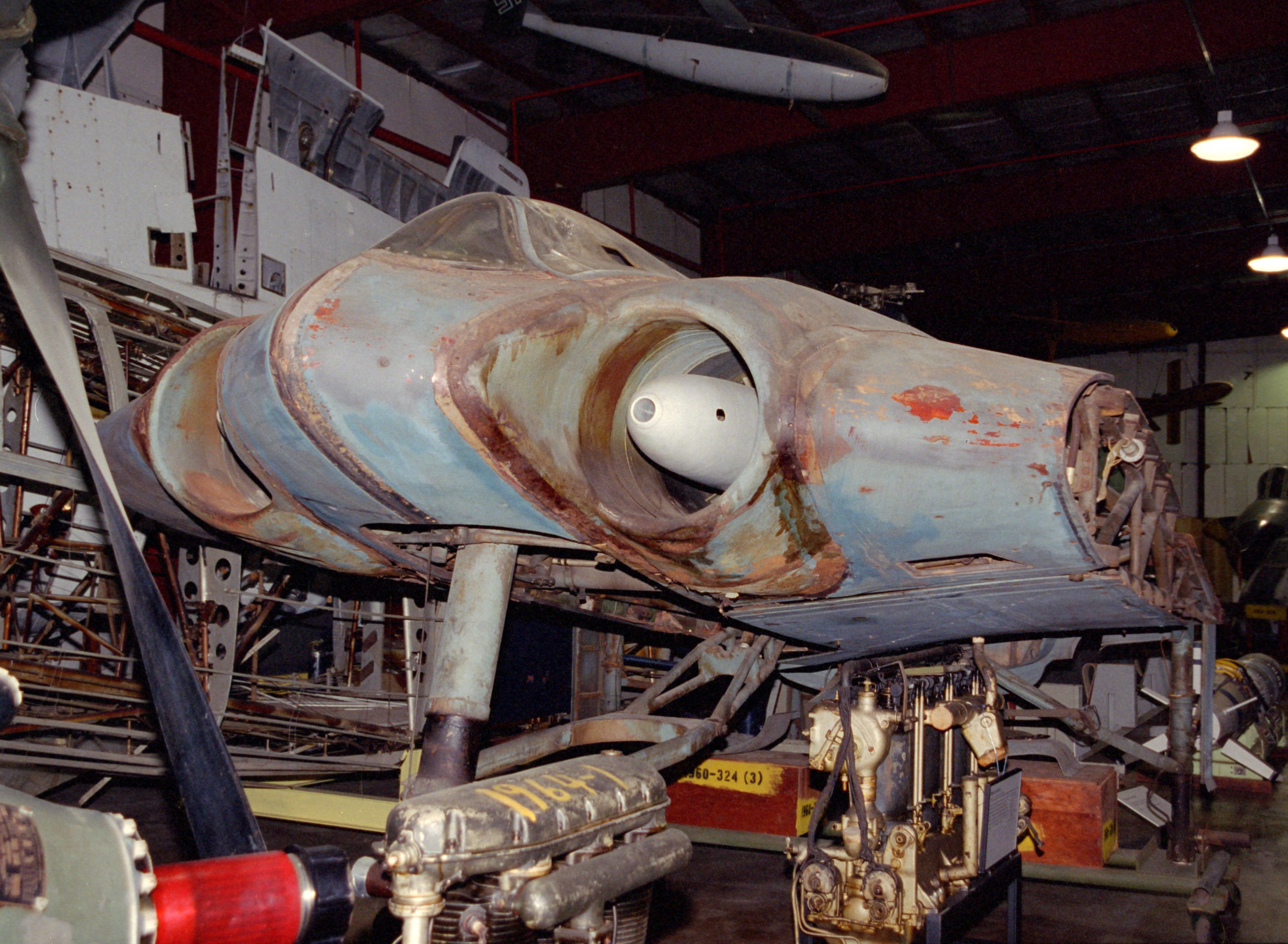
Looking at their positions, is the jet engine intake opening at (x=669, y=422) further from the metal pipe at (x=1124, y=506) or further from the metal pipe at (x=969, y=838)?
the metal pipe at (x=969, y=838)

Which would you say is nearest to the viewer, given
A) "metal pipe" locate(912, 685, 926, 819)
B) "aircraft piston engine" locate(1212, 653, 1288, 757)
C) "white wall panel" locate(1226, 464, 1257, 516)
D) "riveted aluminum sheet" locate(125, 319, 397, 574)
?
"riveted aluminum sheet" locate(125, 319, 397, 574)

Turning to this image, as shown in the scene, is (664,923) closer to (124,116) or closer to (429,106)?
(124,116)

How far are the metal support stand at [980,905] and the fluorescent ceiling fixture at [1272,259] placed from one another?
15.1 meters

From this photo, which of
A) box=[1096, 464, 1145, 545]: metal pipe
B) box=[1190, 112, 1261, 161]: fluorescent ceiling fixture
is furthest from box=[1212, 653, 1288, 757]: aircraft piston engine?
box=[1096, 464, 1145, 545]: metal pipe

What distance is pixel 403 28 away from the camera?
42.5ft

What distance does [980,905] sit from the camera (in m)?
4.29

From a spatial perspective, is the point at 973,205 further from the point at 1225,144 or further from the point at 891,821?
the point at 891,821

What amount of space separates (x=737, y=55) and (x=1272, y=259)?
1064cm

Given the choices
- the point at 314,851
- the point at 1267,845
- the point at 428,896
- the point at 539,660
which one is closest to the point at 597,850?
the point at 428,896

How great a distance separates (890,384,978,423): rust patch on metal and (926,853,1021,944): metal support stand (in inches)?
84.9

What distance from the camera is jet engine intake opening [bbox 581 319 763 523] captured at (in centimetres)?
287

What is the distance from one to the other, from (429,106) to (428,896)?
13.7 metres

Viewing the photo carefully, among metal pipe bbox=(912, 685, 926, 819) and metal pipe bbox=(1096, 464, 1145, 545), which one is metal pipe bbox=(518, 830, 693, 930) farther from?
metal pipe bbox=(912, 685, 926, 819)

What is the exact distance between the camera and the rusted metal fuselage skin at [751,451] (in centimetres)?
274
